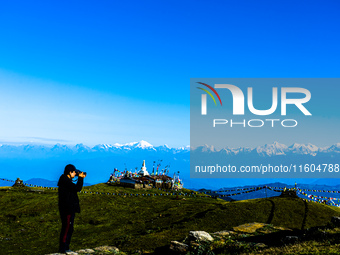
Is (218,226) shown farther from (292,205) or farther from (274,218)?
(292,205)

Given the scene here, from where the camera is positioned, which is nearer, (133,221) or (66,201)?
(66,201)

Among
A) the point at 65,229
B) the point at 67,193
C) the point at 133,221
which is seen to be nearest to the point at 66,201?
the point at 67,193

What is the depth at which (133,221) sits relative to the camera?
1206 inches

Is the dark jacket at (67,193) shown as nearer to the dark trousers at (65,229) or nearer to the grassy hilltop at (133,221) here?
the dark trousers at (65,229)

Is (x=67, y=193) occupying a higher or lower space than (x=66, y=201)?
higher

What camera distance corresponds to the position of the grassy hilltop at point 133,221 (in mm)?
22234

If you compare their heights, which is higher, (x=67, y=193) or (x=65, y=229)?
(x=67, y=193)

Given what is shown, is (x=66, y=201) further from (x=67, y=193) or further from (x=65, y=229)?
(x=65, y=229)

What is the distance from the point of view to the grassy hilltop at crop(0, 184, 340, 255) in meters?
22.2

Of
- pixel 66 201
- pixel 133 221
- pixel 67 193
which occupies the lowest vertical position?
pixel 133 221

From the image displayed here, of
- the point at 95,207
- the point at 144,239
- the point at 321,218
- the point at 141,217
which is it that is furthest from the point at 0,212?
the point at 321,218

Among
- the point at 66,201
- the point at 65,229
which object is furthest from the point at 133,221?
the point at 66,201

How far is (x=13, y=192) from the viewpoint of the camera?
5000 centimetres

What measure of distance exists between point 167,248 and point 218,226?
9.74 metres
